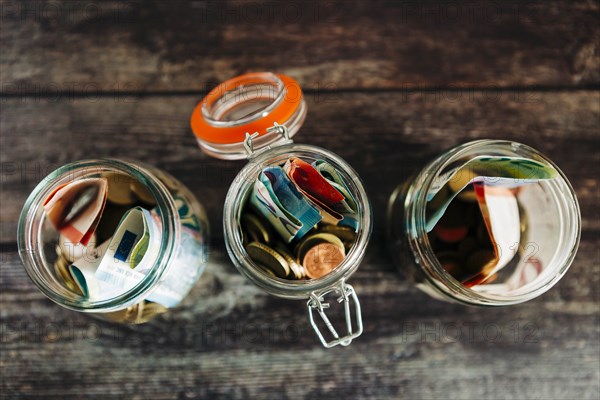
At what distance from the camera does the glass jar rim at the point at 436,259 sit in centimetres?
45

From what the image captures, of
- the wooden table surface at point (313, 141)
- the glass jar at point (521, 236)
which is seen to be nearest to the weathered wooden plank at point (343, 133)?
the wooden table surface at point (313, 141)

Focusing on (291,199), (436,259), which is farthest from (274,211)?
(436,259)

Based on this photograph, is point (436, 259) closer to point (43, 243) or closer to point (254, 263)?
point (254, 263)

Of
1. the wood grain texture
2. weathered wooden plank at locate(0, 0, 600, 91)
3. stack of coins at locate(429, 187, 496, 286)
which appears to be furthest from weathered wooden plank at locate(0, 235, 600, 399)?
weathered wooden plank at locate(0, 0, 600, 91)

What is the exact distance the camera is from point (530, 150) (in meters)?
0.48

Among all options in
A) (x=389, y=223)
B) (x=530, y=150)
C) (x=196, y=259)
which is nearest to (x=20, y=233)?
(x=196, y=259)

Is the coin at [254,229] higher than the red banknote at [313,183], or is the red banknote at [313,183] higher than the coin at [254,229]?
the red banknote at [313,183]

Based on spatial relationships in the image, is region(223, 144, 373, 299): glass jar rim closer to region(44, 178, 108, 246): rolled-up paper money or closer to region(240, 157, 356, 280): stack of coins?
region(240, 157, 356, 280): stack of coins

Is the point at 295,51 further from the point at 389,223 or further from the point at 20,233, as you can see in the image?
the point at 20,233

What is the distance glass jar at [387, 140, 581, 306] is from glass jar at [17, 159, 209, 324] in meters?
0.23

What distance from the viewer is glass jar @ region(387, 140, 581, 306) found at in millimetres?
458

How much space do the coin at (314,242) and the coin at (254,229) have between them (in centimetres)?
3

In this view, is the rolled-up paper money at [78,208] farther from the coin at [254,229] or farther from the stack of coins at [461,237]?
the stack of coins at [461,237]

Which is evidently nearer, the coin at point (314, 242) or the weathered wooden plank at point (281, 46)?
the coin at point (314, 242)
